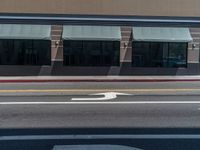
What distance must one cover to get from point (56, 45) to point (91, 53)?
217cm

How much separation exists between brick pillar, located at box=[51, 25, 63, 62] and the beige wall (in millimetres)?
1815

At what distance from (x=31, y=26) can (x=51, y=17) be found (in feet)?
4.27

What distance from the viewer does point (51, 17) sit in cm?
2889

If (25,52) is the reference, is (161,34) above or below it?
above

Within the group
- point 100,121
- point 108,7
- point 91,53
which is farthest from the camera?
point 108,7

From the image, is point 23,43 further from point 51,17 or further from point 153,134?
point 153,134

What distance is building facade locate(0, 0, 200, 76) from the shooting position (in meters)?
28.5

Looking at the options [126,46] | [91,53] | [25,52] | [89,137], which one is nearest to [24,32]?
[25,52]

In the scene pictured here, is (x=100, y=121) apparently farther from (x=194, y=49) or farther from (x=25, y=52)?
(x=194, y=49)

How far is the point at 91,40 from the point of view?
28.7m

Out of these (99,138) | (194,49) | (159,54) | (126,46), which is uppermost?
(126,46)

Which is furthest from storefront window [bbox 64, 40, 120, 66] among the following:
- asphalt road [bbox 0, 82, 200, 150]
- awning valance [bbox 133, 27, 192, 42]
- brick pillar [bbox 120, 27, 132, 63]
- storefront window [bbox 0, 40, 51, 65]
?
asphalt road [bbox 0, 82, 200, 150]

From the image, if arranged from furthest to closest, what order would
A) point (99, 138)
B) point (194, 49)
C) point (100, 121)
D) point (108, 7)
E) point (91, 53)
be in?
point (108, 7) < point (194, 49) < point (91, 53) < point (100, 121) < point (99, 138)

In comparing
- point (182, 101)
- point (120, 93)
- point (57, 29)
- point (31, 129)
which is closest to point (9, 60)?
point (57, 29)
